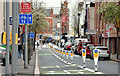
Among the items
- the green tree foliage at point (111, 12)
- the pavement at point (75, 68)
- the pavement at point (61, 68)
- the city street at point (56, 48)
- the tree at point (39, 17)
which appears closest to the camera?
the city street at point (56, 48)

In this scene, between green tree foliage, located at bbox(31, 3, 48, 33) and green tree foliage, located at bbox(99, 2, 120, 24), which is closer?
green tree foliage, located at bbox(99, 2, 120, 24)

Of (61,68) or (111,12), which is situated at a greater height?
(111,12)

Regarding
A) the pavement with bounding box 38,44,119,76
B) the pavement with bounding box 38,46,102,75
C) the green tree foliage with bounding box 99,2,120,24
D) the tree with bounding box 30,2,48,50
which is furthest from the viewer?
the tree with bounding box 30,2,48,50

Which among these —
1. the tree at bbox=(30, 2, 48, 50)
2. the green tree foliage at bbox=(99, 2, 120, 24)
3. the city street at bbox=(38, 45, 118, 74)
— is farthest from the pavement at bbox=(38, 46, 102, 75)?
the tree at bbox=(30, 2, 48, 50)

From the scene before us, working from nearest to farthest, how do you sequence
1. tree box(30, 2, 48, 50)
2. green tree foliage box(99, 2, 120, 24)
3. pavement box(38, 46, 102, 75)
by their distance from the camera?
pavement box(38, 46, 102, 75)
green tree foliage box(99, 2, 120, 24)
tree box(30, 2, 48, 50)

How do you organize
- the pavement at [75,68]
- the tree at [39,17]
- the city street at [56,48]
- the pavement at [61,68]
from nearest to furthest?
the city street at [56,48]
the pavement at [75,68]
the pavement at [61,68]
the tree at [39,17]

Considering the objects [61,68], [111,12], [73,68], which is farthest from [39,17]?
[73,68]

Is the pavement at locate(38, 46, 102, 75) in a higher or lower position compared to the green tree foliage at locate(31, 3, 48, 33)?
lower

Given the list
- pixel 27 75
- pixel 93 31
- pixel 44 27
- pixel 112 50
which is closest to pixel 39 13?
pixel 44 27

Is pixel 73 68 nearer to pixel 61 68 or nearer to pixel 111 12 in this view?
pixel 61 68

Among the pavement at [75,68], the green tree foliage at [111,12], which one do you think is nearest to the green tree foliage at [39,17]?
the green tree foliage at [111,12]

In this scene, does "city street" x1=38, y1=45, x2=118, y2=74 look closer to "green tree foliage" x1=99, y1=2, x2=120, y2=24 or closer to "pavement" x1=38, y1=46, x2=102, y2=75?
"pavement" x1=38, y1=46, x2=102, y2=75

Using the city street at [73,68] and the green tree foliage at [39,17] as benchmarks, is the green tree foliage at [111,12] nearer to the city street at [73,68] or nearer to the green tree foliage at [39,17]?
the city street at [73,68]

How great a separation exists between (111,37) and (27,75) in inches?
1499
